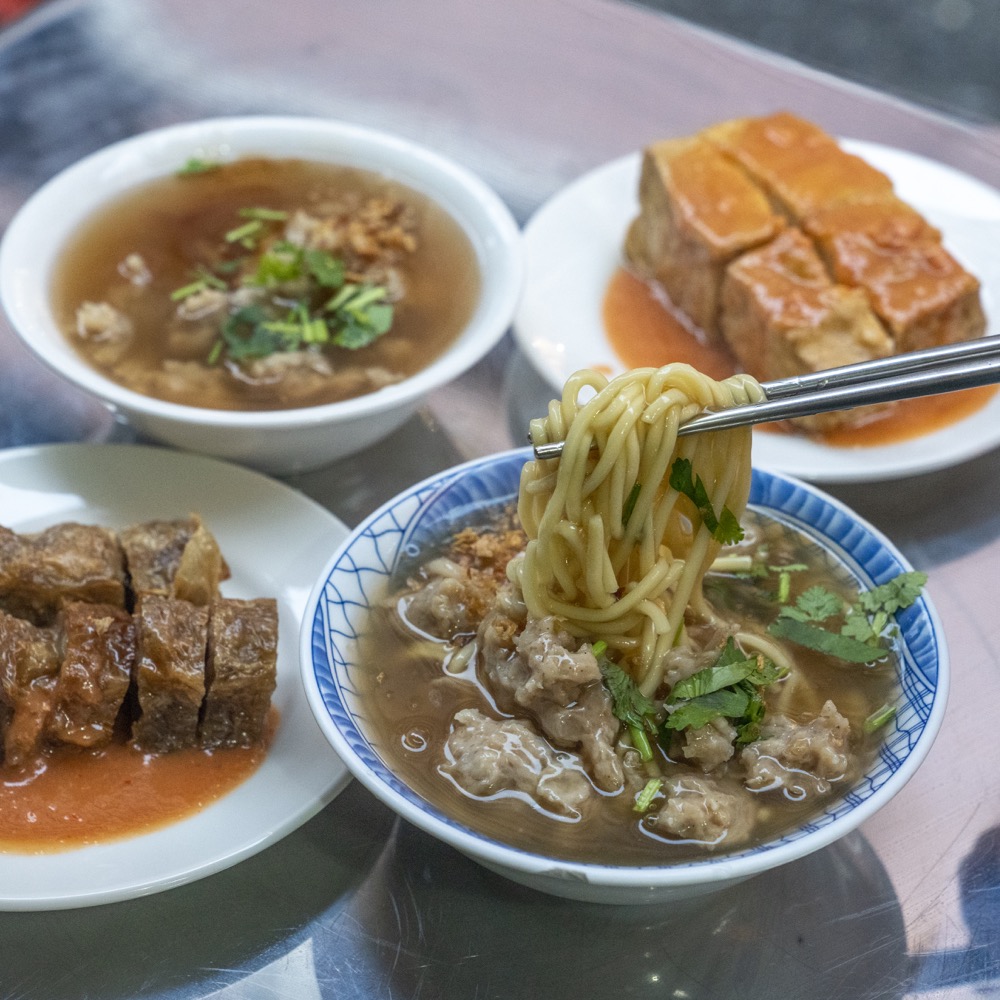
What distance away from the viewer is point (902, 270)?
10.5 feet

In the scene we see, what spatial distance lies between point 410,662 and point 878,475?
49.7 inches

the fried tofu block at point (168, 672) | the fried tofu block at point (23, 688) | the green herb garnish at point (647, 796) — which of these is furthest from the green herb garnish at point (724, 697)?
the fried tofu block at point (23, 688)

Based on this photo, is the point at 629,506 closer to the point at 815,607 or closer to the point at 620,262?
the point at 815,607

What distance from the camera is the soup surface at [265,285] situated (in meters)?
2.99

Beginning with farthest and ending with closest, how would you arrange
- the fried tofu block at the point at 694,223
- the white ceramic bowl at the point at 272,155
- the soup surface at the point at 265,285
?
the fried tofu block at the point at 694,223 < the soup surface at the point at 265,285 < the white ceramic bowl at the point at 272,155

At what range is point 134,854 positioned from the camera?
2.09 meters

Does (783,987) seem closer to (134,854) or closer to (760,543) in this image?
(760,543)

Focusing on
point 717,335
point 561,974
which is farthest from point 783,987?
point 717,335

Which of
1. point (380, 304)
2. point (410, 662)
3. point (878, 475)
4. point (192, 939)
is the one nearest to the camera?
point (192, 939)

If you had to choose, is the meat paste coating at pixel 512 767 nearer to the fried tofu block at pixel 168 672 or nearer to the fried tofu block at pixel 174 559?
the fried tofu block at pixel 168 672

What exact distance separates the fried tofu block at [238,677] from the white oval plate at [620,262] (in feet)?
3.68

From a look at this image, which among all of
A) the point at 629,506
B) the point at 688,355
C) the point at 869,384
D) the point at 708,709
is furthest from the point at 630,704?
the point at 688,355

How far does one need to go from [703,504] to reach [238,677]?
95 centimetres

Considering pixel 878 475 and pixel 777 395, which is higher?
pixel 777 395
